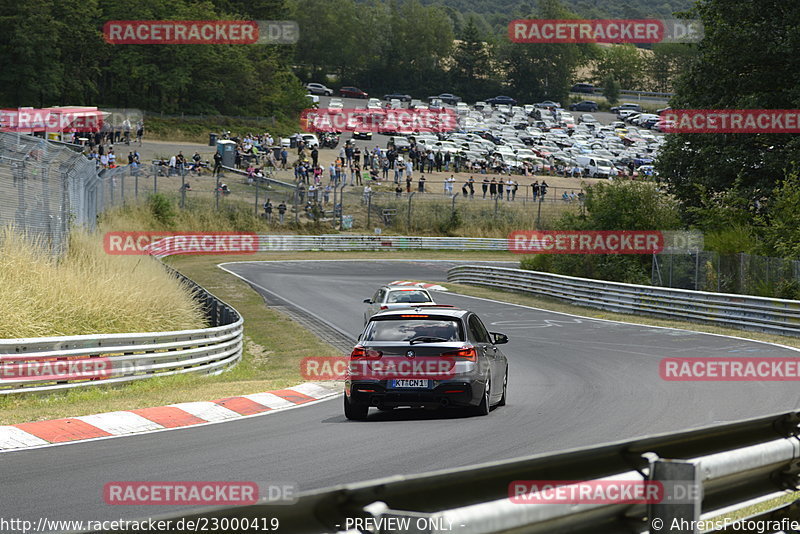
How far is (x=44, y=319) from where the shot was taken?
17438 millimetres

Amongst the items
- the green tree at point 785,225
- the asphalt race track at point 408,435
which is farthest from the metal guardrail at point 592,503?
the green tree at point 785,225

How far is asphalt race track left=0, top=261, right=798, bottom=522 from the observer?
8.80 m

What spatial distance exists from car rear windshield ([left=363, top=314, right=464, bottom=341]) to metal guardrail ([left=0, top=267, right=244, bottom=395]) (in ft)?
16.2

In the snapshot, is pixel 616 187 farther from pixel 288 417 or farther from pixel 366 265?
pixel 288 417

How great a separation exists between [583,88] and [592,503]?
561 feet

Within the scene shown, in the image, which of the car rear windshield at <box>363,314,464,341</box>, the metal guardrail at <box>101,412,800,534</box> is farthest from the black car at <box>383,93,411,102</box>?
the metal guardrail at <box>101,412,800,534</box>

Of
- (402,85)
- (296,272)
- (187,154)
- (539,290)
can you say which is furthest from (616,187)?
(402,85)

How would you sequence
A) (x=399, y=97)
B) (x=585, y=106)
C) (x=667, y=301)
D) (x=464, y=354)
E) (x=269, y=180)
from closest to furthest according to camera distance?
(x=464, y=354), (x=667, y=301), (x=269, y=180), (x=399, y=97), (x=585, y=106)

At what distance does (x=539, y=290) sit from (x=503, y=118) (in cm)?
8289

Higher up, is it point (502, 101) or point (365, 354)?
point (502, 101)

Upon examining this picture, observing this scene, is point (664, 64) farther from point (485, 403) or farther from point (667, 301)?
point (485, 403)

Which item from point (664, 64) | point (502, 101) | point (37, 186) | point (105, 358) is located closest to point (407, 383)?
point (105, 358)

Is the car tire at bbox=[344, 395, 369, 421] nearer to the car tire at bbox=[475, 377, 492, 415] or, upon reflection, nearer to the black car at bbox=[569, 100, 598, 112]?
the car tire at bbox=[475, 377, 492, 415]

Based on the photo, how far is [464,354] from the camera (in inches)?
504
